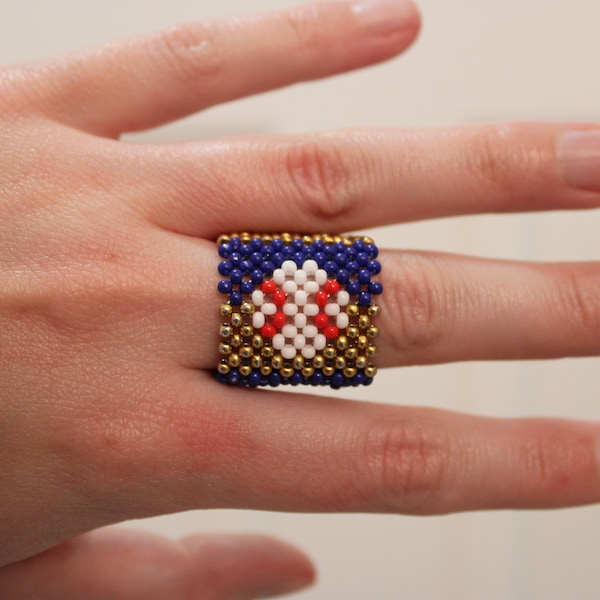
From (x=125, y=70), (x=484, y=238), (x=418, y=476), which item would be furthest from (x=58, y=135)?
(x=484, y=238)

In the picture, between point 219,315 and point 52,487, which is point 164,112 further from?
point 52,487

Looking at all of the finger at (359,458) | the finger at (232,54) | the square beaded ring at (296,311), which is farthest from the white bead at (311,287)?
the finger at (232,54)

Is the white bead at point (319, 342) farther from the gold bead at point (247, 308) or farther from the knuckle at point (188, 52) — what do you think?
the knuckle at point (188, 52)

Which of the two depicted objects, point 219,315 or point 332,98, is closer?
point 219,315

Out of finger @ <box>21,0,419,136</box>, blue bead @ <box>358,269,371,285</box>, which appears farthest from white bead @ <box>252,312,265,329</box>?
→ finger @ <box>21,0,419,136</box>

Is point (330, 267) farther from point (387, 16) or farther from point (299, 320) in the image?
point (387, 16)

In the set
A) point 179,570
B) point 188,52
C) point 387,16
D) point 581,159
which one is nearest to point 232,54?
point 188,52
